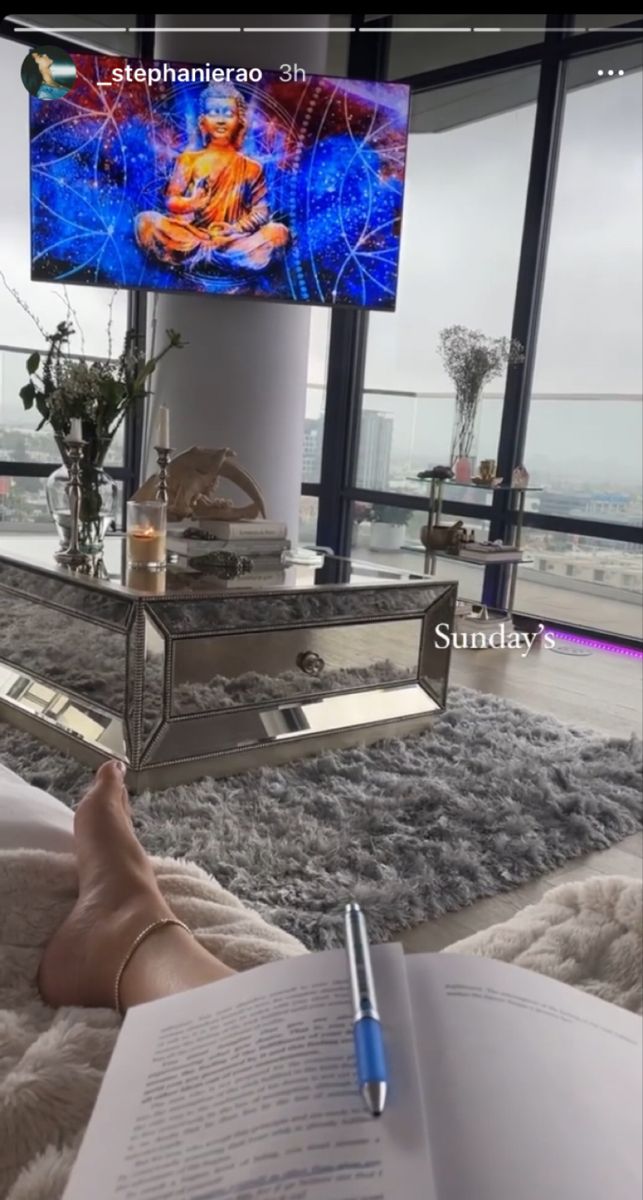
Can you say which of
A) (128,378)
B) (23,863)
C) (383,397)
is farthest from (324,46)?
(23,863)

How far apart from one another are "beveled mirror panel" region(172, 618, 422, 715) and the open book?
1.33 metres

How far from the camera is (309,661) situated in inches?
83.5

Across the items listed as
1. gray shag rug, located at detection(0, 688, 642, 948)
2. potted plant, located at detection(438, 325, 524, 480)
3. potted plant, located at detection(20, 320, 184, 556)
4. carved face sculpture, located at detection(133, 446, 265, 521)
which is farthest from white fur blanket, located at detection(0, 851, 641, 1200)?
potted plant, located at detection(438, 325, 524, 480)

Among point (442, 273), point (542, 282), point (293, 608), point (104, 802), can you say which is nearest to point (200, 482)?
point (293, 608)

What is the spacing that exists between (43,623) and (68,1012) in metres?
1.52

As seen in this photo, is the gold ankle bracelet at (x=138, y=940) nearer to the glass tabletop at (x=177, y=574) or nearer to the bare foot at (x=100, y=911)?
the bare foot at (x=100, y=911)

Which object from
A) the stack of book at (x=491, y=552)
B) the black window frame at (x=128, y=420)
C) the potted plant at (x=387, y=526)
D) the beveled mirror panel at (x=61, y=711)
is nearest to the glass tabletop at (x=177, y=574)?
the beveled mirror panel at (x=61, y=711)

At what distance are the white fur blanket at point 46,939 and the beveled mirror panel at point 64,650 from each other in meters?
0.97

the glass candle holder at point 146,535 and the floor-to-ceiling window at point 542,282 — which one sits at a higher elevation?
the floor-to-ceiling window at point 542,282

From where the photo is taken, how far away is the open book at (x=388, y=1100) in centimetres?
43

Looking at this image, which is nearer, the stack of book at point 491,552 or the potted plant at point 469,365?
the stack of book at point 491,552

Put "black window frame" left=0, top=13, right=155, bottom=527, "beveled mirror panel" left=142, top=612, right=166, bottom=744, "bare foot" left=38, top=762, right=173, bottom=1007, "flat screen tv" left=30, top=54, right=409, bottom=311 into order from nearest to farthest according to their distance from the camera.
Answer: "bare foot" left=38, top=762, right=173, bottom=1007, "beveled mirror panel" left=142, top=612, right=166, bottom=744, "flat screen tv" left=30, top=54, right=409, bottom=311, "black window frame" left=0, top=13, right=155, bottom=527

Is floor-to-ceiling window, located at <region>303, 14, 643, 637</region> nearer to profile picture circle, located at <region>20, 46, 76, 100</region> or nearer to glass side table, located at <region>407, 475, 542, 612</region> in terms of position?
glass side table, located at <region>407, 475, 542, 612</region>

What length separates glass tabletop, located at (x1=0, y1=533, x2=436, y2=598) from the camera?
1.90 m
